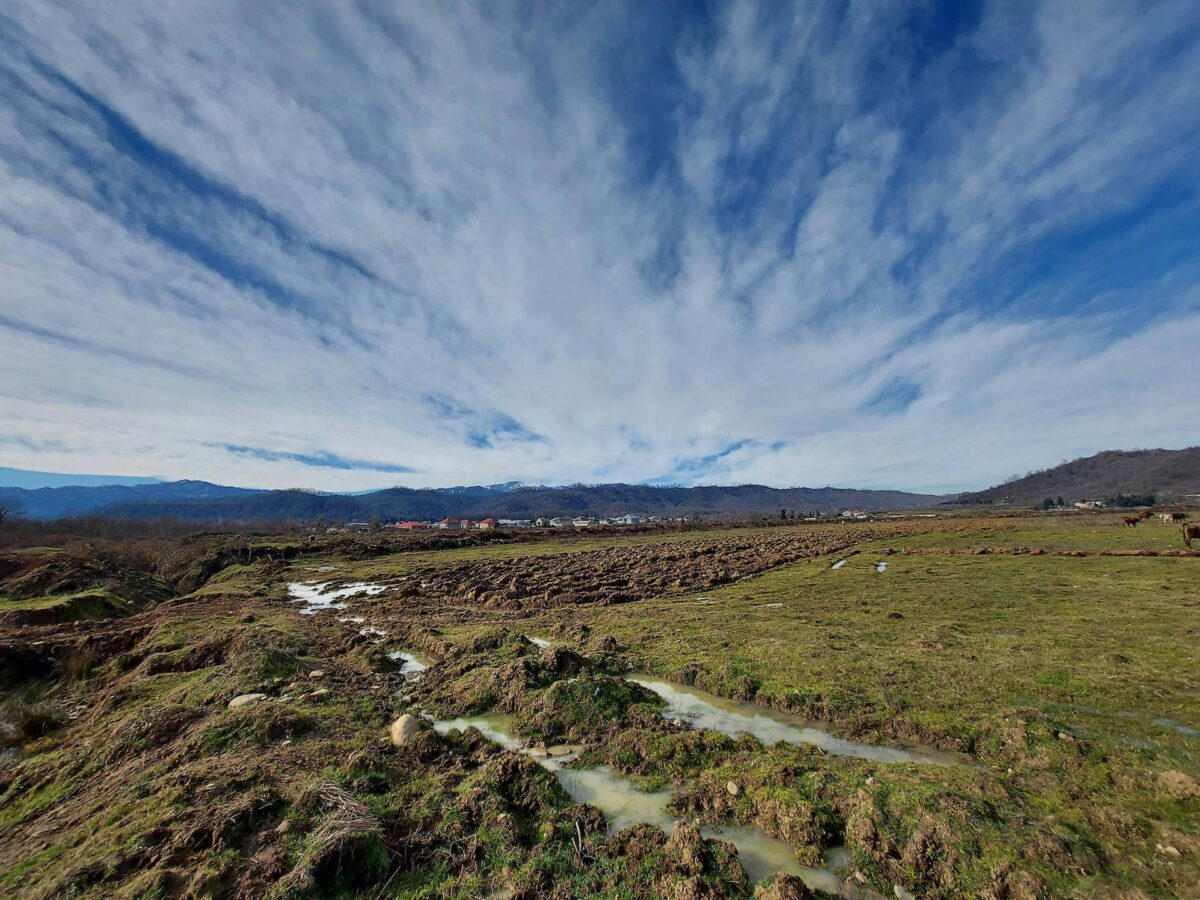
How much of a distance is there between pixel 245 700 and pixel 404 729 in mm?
3934

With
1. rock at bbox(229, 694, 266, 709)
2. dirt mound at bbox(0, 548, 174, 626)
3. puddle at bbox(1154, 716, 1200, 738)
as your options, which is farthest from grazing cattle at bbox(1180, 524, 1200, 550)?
dirt mound at bbox(0, 548, 174, 626)

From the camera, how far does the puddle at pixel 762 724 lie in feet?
26.4

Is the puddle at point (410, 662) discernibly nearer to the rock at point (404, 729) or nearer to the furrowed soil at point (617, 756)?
the furrowed soil at point (617, 756)

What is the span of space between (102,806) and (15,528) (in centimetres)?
10452

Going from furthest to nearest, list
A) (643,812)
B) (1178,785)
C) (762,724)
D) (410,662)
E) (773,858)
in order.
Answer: (410,662)
(762,724)
(643,812)
(1178,785)
(773,858)

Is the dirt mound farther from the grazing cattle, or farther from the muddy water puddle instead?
the grazing cattle

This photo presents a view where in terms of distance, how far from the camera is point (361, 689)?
1157 cm

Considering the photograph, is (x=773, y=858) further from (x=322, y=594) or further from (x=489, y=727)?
(x=322, y=594)

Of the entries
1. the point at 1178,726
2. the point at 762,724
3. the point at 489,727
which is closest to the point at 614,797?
the point at 489,727

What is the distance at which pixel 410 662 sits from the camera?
47.5ft

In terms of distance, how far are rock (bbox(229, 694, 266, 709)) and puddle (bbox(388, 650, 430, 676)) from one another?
151 inches

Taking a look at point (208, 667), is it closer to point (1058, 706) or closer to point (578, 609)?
point (578, 609)

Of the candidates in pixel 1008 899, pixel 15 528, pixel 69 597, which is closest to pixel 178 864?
pixel 1008 899

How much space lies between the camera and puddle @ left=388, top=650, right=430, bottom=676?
1349 centimetres
